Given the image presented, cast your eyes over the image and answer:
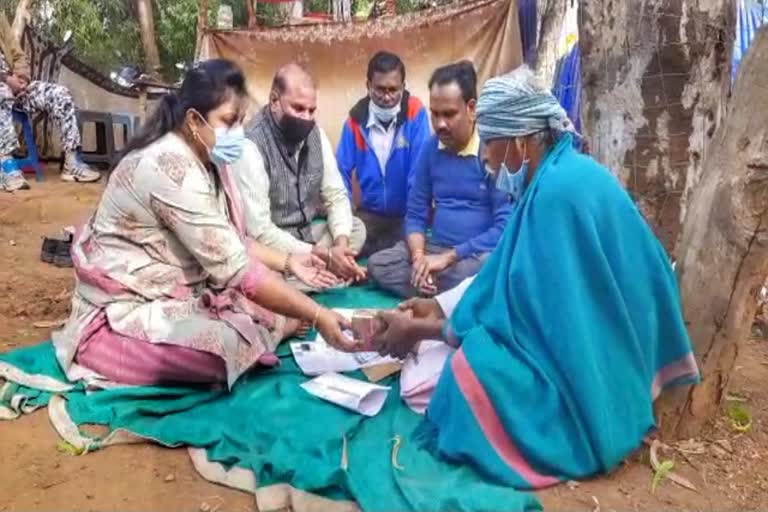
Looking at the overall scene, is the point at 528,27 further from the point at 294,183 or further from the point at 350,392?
the point at 350,392

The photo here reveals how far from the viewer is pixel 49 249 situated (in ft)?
17.2

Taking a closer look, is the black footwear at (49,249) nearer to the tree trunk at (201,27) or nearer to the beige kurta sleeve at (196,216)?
the tree trunk at (201,27)

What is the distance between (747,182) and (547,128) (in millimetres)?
637

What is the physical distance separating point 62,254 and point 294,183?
1.95 meters

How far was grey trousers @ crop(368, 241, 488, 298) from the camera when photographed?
404 centimetres

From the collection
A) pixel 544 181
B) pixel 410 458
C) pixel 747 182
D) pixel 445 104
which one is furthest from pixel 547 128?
pixel 445 104

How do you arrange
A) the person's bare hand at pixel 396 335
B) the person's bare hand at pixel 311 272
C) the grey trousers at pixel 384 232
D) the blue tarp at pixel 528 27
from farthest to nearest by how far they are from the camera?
1. the blue tarp at pixel 528 27
2. the grey trousers at pixel 384 232
3. the person's bare hand at pixel 311 272
4. the person's bare hand at pixel 396 335

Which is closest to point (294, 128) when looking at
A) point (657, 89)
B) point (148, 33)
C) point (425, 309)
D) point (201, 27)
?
point (425, 309)

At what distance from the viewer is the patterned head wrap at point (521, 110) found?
237 centimetres

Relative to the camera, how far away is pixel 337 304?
4.15 m

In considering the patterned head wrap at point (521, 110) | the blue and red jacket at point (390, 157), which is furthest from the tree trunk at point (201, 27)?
the patterned head wrap at point (521, 110)

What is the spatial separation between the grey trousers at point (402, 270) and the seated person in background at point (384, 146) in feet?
2.03

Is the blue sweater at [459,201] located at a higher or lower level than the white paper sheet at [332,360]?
higher

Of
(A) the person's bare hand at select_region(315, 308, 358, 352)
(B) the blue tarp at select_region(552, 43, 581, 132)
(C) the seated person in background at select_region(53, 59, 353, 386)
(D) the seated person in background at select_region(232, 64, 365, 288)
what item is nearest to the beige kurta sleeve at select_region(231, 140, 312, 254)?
(D) the seated person in background at select_region(232, 64, 365, 288)
